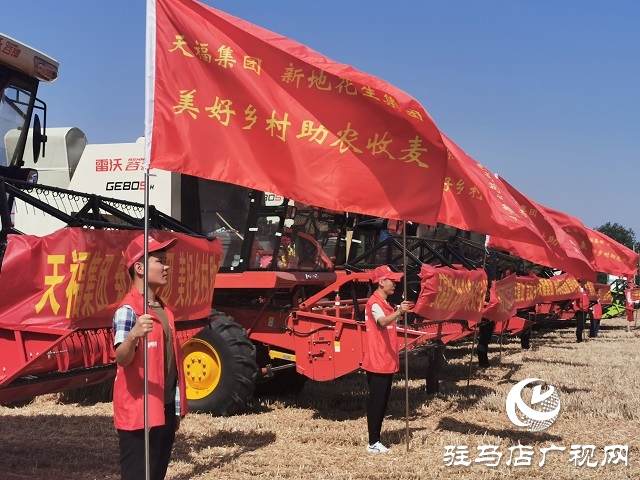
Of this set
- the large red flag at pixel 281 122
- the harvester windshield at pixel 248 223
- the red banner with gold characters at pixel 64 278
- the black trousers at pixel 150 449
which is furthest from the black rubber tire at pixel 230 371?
the black trousers at pixel 150 449

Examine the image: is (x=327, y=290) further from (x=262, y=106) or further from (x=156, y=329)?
(x=156, y=329)

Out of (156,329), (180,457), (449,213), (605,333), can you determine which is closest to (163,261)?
(156,329)

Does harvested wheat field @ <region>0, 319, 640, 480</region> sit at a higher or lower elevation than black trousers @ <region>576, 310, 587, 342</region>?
lower

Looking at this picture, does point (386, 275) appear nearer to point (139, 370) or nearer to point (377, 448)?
point (377, 448)

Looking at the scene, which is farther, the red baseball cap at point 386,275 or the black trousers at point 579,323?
the black trousers at point 579,323

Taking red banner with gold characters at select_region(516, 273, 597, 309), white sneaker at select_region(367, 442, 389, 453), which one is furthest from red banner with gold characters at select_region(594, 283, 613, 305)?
white sneaker at select_region(367, 442, 389, 453)

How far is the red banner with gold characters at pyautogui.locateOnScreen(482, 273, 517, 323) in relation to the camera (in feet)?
36.6

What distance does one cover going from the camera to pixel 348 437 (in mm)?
6973

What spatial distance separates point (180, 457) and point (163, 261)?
2745 millimetres

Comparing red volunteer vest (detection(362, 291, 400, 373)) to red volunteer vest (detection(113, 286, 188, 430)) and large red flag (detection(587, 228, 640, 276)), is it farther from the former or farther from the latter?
large red flag (detection(587, 228, 640, 276))
